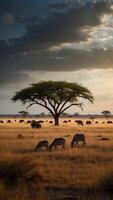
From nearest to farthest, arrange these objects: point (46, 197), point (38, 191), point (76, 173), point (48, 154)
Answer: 1. point (46, 197)
2. point (38, 191)
3. point (76, 173)
4. point (48, 154)

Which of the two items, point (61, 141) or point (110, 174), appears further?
point (61, 141)

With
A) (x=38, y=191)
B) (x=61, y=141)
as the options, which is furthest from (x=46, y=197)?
(x=61, y=141)

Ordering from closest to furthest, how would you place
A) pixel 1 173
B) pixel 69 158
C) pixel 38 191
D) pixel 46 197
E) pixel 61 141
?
pixel 46 197 < pixel 38 191 < pixel 1 173 < pixel 69 158 < pixel 61 141

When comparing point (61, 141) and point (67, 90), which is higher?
point (67, 90)

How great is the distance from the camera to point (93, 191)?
533 inches

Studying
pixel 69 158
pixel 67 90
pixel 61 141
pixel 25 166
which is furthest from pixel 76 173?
pixel 67 90

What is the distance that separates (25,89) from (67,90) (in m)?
6.96

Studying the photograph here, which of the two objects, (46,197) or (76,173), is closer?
(46,197)

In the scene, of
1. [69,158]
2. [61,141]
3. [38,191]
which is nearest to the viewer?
[38,191]

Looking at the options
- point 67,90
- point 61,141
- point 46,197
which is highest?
point 67,90

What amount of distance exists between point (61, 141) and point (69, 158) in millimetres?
5284

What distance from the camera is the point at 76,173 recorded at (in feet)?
55.7

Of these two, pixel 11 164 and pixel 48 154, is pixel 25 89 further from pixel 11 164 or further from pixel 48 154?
pixel 11 164

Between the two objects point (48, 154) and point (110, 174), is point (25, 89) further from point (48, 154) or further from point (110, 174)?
point (110, 174)
